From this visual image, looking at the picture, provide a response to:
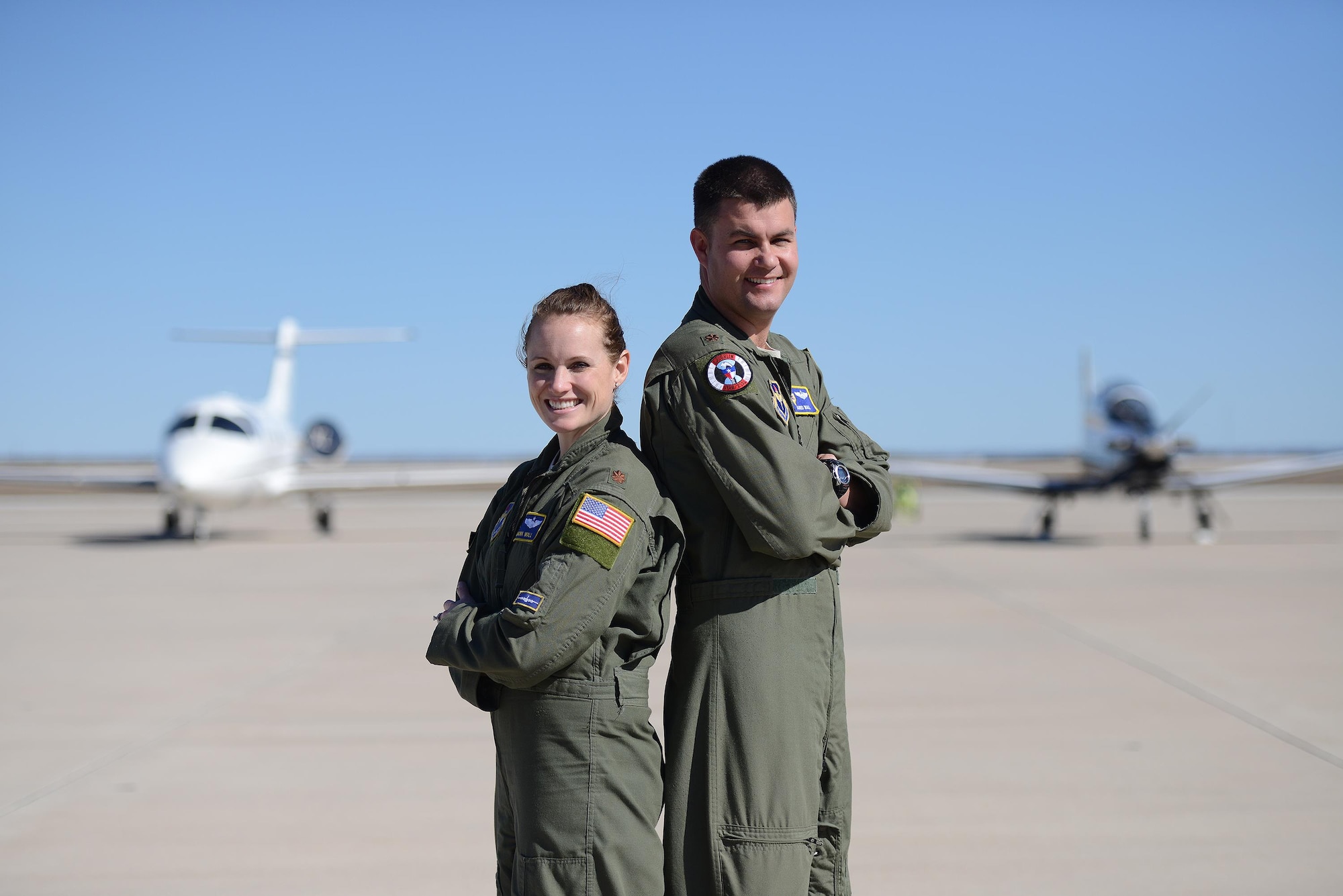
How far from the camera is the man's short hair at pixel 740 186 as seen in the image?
2.27 m

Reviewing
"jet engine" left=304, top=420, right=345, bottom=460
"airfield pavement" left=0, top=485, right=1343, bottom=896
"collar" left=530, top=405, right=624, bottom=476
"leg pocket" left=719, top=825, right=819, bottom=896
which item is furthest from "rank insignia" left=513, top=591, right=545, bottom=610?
"jet engine" left=304, top=420, right=345, bottom=460

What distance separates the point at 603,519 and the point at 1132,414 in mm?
18418

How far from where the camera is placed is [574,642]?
6.78 feet

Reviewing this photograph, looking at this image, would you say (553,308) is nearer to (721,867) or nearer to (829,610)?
(829,610)

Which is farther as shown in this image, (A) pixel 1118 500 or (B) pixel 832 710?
(A) pixel 1118 500

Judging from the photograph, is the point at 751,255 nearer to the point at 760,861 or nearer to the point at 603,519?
the point at 603,519

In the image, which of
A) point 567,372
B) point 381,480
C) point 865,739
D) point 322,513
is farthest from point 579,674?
point 322,513

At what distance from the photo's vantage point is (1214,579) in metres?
11.9

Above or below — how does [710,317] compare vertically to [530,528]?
above

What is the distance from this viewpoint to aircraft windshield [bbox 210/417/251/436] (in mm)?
17609

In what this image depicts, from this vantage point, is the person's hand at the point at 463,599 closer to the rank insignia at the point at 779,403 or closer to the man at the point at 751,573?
the man at the point at 751,573

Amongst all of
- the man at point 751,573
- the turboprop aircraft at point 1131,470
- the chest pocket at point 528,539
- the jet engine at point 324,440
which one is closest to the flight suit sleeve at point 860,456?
the man at point 751,573

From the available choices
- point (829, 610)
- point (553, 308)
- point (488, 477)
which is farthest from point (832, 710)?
point (488, 477)

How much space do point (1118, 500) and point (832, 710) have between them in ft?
121
